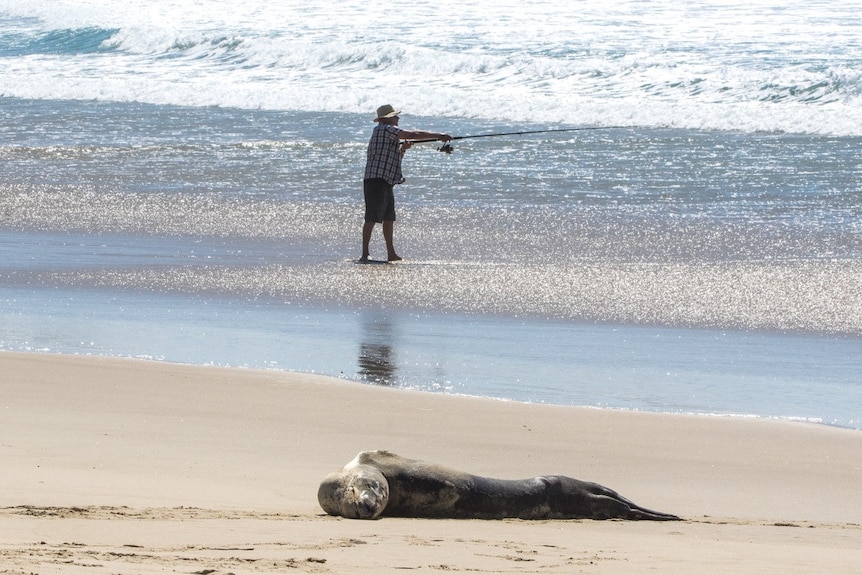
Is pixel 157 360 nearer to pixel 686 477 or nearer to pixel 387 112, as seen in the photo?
pixel 686 477

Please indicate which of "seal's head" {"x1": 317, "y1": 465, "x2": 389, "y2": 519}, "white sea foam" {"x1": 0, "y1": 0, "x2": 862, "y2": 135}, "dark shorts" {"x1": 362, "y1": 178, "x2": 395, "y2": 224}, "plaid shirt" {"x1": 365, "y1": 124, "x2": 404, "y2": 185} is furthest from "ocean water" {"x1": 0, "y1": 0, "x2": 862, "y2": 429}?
"seal's head" {"x1": 317, "y1": 465, "x2": 389, "y2": 519}

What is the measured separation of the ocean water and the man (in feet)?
1.40

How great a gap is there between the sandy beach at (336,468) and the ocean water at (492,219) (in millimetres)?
531

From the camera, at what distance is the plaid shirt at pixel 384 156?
11492mm

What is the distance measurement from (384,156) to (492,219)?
1.62m

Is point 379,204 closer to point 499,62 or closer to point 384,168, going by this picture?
point 384,168

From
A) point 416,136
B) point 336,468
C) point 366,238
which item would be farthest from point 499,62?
point 336,468

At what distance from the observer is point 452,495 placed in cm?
474

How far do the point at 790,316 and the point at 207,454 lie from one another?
4768mm

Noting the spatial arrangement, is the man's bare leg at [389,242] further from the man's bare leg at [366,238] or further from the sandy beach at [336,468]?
the sandy beach at [336,468]

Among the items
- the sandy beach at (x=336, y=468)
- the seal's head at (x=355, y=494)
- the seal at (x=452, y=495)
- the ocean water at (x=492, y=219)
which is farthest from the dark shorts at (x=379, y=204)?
the seal's head at (x=355, y=494)

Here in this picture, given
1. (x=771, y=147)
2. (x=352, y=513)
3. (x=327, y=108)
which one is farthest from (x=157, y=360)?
(x=327, y=108)

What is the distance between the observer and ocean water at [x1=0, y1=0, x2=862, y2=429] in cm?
783

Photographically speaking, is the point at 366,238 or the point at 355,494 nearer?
the point at 355,494
